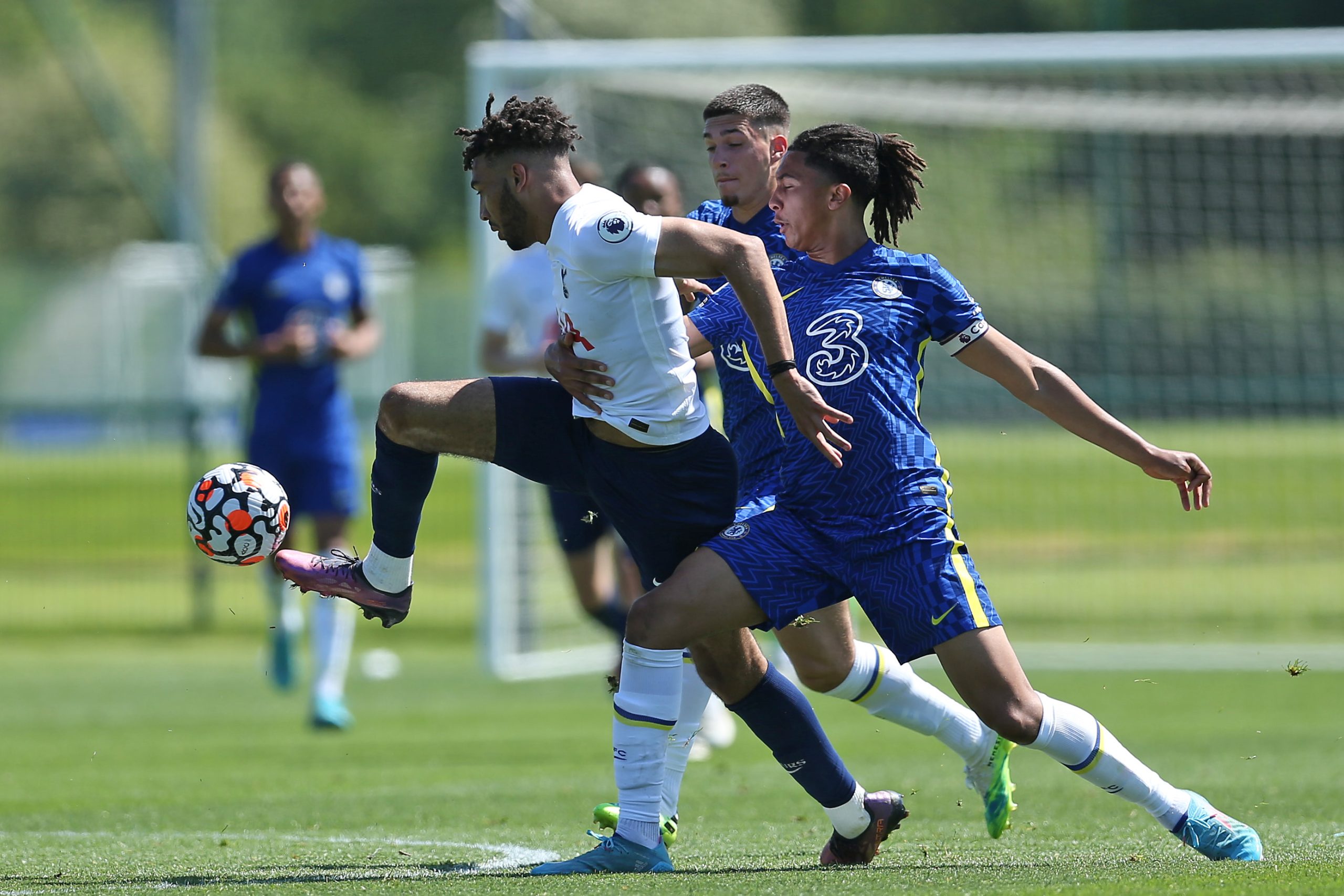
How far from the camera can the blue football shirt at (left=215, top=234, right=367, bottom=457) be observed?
9984 mm

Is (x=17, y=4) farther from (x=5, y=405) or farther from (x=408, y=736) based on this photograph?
(x=408, y=736)

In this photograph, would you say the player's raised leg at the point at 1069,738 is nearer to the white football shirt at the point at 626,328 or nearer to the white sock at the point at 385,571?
the white football shirt at the point at 626,328

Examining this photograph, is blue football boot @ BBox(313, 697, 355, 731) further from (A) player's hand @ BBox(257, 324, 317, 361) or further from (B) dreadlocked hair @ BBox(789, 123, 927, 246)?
(B) dreadlocked hair @ BBox(789, 123, 927, 246)

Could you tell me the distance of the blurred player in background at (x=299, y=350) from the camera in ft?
32.3

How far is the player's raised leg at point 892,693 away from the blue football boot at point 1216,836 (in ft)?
2.29

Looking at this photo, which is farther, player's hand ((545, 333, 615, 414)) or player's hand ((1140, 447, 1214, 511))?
player's hand ((1140, 447, 1214, 511))

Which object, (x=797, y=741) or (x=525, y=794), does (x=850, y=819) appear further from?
(x=525, y=794)

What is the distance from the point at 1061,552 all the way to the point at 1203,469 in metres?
13.3

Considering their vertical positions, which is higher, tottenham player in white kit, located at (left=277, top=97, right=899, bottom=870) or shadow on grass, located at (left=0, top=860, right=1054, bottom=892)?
tottenham player in white kit, located at (left=277, top=97, right=899, bottom=870)

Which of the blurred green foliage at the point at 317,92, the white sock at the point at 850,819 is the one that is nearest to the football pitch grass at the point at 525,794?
the white sock at the point at 850,819

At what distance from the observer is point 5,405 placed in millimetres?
25203

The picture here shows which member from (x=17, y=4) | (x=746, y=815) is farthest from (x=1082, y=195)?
(x=17, y=4)

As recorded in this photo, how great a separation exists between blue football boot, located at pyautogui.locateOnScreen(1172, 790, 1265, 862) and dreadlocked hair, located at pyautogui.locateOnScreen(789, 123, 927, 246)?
1981mm

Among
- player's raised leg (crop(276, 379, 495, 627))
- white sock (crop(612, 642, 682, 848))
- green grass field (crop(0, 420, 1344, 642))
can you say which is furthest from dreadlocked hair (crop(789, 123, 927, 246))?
Result: green grass field (crop(0, 420, 1344, 642))
